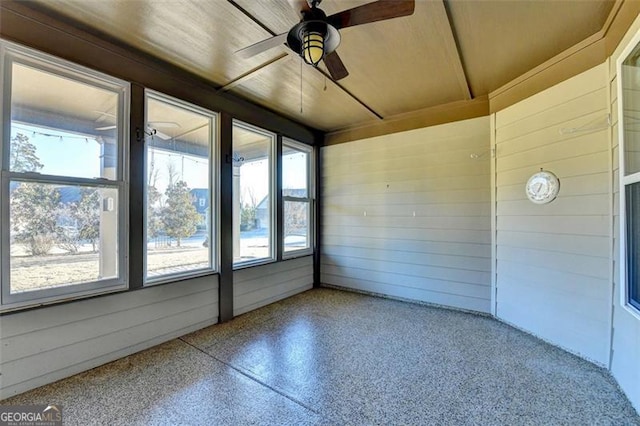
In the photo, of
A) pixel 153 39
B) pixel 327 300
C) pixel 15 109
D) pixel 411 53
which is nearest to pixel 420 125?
pixel 411 53

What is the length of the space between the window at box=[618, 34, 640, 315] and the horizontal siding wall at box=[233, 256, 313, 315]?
376 cm

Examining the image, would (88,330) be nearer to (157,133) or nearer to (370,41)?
(157,133)

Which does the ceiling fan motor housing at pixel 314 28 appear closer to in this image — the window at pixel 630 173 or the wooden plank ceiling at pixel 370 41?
the wooden plank ceiling at pixel 370 41

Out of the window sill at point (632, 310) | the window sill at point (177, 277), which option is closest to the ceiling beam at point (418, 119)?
the window sill at point (632, 310)

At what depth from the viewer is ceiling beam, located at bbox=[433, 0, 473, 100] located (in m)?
2.26

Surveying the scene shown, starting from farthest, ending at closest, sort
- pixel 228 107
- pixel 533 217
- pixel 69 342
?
pixel 228 107
pixel 533 217
pixel 69 342

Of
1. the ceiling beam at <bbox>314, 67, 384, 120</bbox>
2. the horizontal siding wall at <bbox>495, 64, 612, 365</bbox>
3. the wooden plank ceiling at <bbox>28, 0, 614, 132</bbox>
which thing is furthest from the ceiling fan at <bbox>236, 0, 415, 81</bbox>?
the horizontal siding wall at <bbox>495, 64, 612, 365</bbox>

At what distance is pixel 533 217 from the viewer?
314 cm

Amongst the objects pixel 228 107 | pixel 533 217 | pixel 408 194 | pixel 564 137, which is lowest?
pixel 533 217

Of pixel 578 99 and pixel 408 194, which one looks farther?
pixel 408 194

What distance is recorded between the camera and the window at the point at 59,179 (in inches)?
85.4

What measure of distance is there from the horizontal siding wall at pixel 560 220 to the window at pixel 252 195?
3.13m

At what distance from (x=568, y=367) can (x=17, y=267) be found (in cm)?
458

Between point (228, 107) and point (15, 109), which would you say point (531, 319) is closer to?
point (228, 107)
